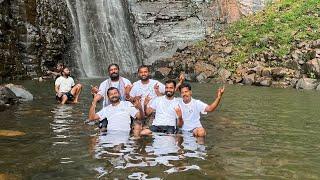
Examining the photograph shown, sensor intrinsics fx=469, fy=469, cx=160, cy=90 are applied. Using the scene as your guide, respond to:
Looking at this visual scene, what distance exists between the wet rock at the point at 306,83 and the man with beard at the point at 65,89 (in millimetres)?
14799

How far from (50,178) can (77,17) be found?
28647 millimetres

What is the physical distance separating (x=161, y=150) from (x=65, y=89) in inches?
360

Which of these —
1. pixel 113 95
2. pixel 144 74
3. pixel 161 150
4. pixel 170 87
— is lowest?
pixel 161 150

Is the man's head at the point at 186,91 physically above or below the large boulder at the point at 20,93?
above

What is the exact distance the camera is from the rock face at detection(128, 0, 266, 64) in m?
39.4

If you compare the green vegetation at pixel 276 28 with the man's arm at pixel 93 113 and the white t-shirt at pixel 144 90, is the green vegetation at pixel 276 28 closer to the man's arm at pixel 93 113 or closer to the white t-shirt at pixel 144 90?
the white t-shirt at pixel 144 90

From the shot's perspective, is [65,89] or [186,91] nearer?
[186,91]

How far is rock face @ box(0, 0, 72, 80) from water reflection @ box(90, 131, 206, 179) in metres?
Answer: 16.9

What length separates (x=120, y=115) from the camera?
33.4 ft

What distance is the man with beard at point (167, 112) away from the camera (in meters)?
10.1

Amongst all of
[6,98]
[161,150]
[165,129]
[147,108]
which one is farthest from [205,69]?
[161,150]

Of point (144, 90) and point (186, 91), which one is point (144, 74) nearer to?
point (144, 90)

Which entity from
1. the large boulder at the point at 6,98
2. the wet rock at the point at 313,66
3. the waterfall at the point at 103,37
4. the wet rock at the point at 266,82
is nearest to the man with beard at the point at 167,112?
the large boulder at the point at 6,98

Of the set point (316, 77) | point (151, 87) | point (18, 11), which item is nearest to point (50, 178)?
point (151, 87)
